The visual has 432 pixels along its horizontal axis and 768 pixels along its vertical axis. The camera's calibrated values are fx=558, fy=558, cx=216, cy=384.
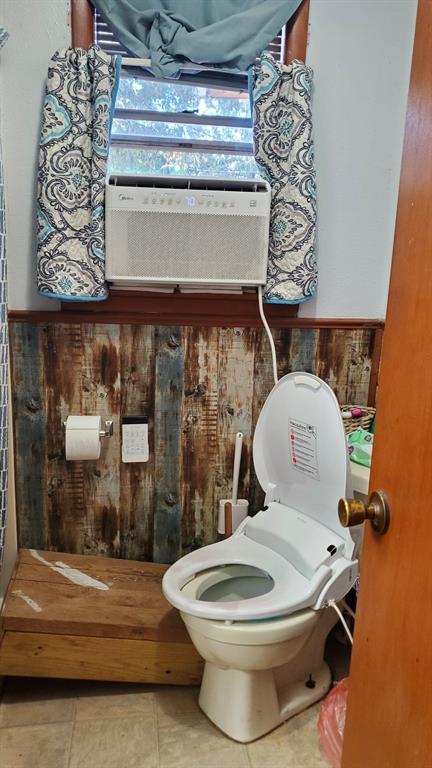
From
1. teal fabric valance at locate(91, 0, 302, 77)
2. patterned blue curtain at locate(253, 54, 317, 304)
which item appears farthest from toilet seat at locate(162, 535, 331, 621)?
teal fabric valance at locate(91, 0, 302, 77)

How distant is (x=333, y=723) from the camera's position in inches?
61.9

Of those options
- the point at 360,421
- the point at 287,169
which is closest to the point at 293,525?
the point at 360,421

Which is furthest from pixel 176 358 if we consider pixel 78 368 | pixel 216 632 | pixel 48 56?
pixel 48 56

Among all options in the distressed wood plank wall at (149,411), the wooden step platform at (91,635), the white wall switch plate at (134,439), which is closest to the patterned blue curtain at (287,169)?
the distressed wood plank wall at (149,411)

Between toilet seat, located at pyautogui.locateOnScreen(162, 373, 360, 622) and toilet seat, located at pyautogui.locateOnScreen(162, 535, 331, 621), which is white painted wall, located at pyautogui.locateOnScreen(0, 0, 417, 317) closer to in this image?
toilet seat, located at pyautogui.locateOnScreen(162, 373, 360, 622)

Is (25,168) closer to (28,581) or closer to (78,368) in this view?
(78,368)

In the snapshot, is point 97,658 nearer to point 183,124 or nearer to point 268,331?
point 268,331

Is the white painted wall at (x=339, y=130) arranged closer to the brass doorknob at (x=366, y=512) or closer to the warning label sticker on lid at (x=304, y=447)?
the warning label sticker on lid at (x=304, y=447)

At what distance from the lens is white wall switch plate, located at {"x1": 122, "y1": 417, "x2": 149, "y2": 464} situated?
1900 millimetres

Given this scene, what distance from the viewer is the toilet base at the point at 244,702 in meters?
1.57

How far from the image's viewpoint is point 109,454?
6.29ft

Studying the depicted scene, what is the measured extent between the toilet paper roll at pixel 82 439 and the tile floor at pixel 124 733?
73 cm

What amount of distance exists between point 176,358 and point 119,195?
55 centimetres

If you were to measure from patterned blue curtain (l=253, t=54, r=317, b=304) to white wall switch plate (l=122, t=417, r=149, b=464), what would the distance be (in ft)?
2.00
